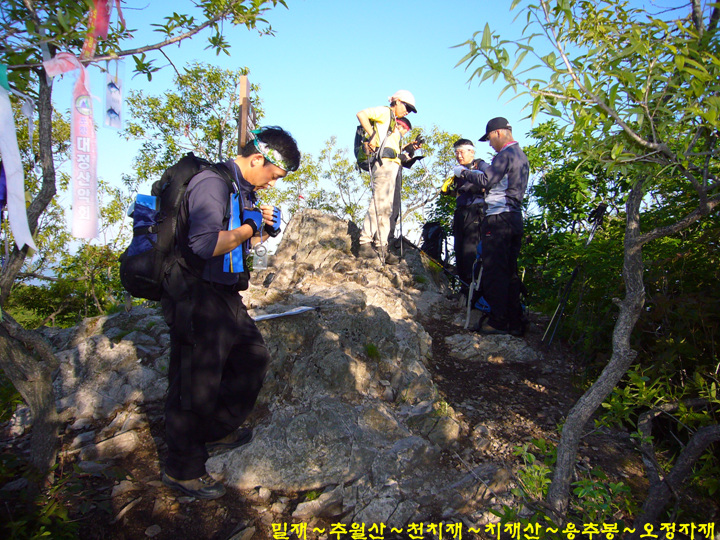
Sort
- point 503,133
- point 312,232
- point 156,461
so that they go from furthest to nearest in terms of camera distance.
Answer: point 312,232, point 503,133, point 156,461

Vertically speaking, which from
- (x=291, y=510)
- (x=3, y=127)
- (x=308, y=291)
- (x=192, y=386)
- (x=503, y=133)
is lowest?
(x=291, y=510)

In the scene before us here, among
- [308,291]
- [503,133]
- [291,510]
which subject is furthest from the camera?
[308,291]

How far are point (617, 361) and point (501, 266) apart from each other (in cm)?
286

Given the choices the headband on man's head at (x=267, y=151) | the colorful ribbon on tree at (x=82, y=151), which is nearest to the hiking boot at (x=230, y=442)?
the colorful ribbon on tree at (x=82, y=151)

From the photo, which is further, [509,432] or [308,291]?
[308,291]

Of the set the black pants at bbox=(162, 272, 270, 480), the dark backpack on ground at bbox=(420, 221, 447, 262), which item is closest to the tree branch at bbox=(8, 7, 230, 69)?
the black pants at bbox=(162, 272, 270, 480)

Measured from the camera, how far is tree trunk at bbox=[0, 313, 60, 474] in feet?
7.44

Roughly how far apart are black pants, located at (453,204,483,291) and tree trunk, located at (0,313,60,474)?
17.6 ft

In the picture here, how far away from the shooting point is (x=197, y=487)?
2689 millimetres

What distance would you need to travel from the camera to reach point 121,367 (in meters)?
3.99

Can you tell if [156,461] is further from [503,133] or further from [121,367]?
[503,133]

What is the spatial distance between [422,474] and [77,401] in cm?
288

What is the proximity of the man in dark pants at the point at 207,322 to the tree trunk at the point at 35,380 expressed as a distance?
1.99ft

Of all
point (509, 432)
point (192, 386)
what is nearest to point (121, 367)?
point (192, 386)
